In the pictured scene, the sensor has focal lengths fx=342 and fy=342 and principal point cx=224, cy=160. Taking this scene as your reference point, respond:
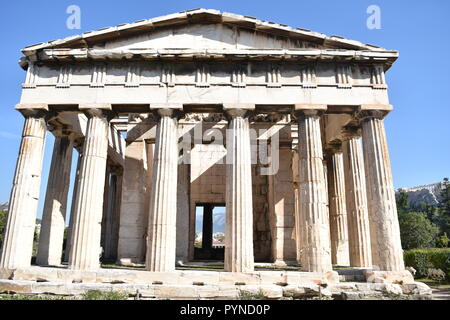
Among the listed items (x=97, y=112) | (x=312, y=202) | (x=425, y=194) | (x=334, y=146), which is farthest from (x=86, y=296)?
(x=425, y=194)

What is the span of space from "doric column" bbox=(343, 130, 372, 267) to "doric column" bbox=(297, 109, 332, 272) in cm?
334

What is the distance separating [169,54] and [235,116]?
13.2 feet

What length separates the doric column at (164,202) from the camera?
44.5 feet

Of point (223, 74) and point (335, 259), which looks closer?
point (223, 74)

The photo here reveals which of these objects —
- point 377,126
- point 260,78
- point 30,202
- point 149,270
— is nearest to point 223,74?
point 260,78

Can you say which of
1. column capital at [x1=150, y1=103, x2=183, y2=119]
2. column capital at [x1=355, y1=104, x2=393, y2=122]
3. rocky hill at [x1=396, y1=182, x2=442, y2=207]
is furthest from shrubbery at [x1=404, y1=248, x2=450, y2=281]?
rocky hill at [x1=396, y1=182, x2=442, y2=207]

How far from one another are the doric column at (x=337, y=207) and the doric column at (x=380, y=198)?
13.4 ft

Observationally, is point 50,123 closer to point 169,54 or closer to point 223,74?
point 169,54

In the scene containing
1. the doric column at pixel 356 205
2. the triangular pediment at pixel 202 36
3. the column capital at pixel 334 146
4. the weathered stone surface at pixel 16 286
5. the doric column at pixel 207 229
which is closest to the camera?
the weathered stone surface at pixel 16 286

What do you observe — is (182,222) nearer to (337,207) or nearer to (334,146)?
(337,207)

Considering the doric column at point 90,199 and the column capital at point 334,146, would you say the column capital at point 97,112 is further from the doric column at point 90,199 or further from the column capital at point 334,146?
the column capital at point 334,146

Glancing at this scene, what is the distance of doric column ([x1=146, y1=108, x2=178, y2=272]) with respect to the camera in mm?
13578

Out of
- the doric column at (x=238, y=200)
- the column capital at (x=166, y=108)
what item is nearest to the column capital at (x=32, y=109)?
the column capital at (x=166, y=108)

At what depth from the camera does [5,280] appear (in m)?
12.6
